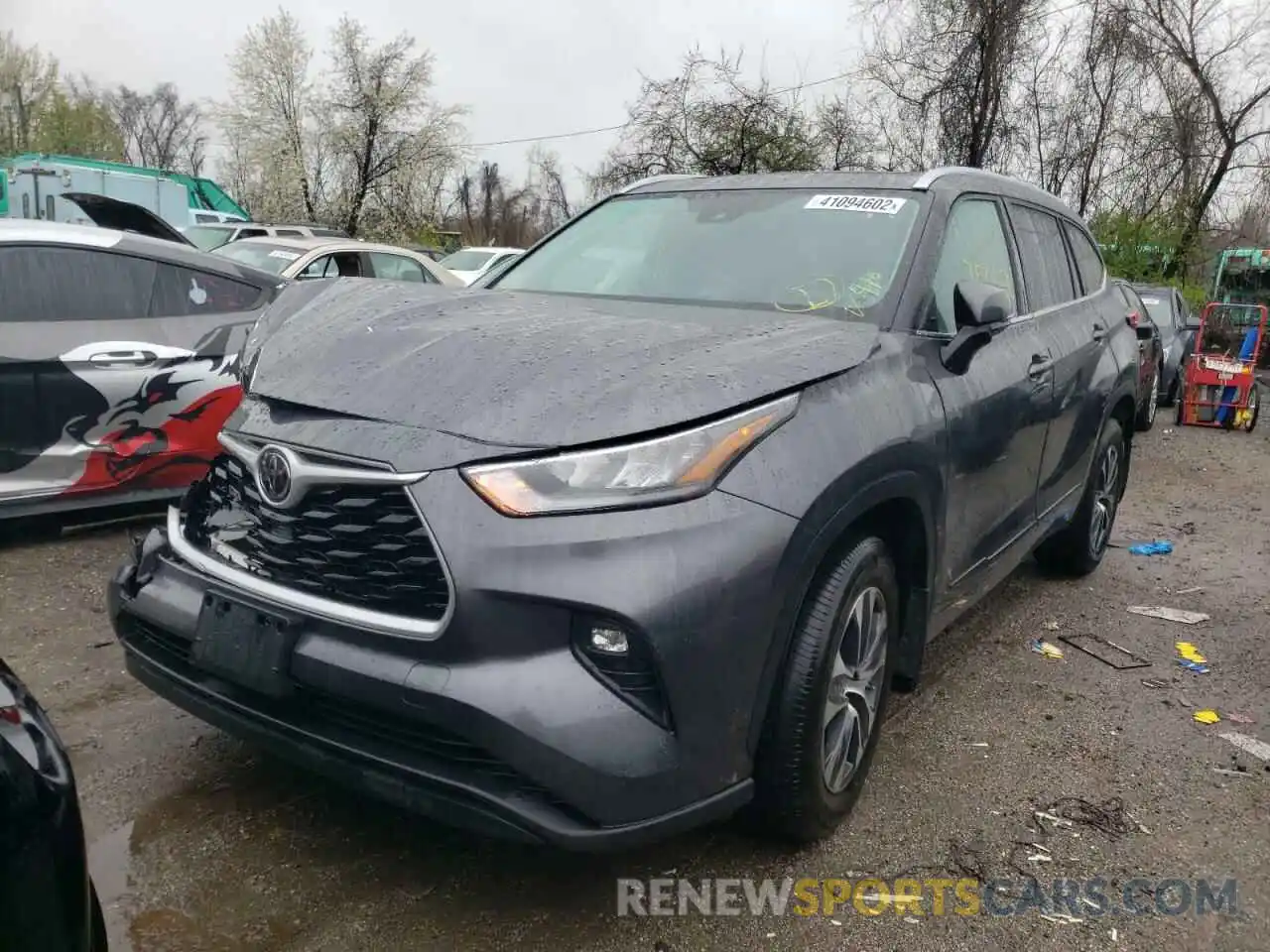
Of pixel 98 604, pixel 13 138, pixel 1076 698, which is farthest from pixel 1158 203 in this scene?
Result: pixel 13 138

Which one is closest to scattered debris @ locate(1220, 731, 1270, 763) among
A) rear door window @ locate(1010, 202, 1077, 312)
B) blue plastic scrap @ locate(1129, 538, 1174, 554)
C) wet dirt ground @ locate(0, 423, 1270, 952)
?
wet dirt ground @ locate(0, 423, 1270, 952)

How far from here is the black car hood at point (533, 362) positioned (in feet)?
7.24

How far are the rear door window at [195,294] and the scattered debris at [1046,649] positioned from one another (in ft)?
13.7

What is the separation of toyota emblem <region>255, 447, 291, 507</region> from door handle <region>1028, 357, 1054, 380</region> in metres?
2.61

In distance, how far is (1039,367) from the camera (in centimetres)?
377

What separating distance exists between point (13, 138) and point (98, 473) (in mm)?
47137

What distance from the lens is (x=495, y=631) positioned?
2.05m

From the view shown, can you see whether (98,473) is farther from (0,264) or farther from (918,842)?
(918,842)

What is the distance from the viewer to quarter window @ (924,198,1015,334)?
3.19m

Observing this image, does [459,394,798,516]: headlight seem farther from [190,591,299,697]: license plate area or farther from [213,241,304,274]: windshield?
[213,241,304,274]: windshield

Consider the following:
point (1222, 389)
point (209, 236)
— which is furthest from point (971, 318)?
point (209, 236)

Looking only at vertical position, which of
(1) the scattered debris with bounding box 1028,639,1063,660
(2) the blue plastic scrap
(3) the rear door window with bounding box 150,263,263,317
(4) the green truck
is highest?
(4) the green truck

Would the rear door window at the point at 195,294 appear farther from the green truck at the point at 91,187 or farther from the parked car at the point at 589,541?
the green truck at the point at 91,187

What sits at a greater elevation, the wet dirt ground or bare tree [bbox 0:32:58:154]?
bare tree [bbox 0:32:58:154]
